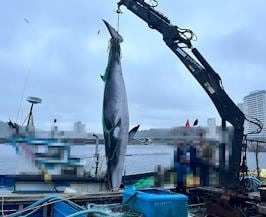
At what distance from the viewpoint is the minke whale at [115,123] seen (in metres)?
7.96

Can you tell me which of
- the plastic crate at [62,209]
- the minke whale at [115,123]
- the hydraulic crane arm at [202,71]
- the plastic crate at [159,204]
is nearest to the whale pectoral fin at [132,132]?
the minke whale at [115,123]

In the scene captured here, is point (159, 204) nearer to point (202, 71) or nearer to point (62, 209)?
point (62, 209)

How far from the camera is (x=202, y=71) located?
9141mm

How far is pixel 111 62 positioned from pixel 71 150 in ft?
7.05

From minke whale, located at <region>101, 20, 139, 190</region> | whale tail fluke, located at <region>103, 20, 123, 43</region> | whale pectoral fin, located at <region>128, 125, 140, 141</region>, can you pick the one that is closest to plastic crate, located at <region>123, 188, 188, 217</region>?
minke whale, located at <region>101, 20, 139, 190</region>

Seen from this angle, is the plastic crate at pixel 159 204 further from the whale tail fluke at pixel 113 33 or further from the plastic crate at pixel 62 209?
the whale tail fluke at pixel 113 33

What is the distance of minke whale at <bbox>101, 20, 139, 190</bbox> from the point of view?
7.96m

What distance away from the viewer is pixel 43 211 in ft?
16.5

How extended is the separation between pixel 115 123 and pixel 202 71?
2.68 metres

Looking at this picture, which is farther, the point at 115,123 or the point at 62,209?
the point at 115,123

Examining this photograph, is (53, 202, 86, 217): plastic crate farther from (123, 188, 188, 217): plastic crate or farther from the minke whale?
the minke whale

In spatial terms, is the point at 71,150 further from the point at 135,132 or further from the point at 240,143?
the point at 240,143

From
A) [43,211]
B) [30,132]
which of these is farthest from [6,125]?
[43,211]

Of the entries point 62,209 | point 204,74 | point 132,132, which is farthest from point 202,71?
point 62,209
